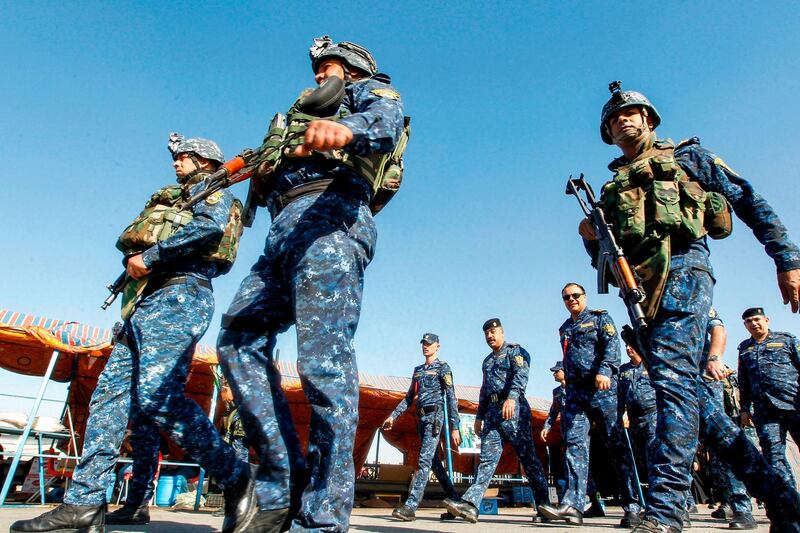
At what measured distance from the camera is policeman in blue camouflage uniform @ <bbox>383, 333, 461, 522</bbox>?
6.70 meters

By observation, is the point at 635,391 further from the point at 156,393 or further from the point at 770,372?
the point at 156,393

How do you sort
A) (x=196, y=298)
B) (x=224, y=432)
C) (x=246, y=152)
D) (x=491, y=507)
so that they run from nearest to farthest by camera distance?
Answer: (x=246, y=152)
(x=196, y=298)
(x=491, y=507)
(x=224, y=432)

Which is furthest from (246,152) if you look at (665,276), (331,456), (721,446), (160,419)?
(721,446)

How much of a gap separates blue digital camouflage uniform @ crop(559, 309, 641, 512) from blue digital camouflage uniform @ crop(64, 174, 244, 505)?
11.5 feet

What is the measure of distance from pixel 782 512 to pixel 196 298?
3187mm

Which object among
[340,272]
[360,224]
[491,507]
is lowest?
[491,507]

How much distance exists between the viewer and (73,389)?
401 inches

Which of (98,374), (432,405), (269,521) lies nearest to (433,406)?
(432,405)

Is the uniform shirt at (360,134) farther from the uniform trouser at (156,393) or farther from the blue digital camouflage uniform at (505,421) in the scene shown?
the blue digital camouflage uniform at (505,421)

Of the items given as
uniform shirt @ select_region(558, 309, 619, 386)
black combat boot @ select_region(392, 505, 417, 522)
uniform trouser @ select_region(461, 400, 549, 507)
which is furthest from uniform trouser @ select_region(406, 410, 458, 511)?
uniform shirt @ select_region(558, 309, 619, 386)

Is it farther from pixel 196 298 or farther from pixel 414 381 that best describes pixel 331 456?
pixel 414 381

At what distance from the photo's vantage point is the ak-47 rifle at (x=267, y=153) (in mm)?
2195

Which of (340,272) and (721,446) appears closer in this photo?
(340,272)

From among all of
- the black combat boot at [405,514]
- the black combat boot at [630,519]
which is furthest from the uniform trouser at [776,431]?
the black combat boot at [405,514]
